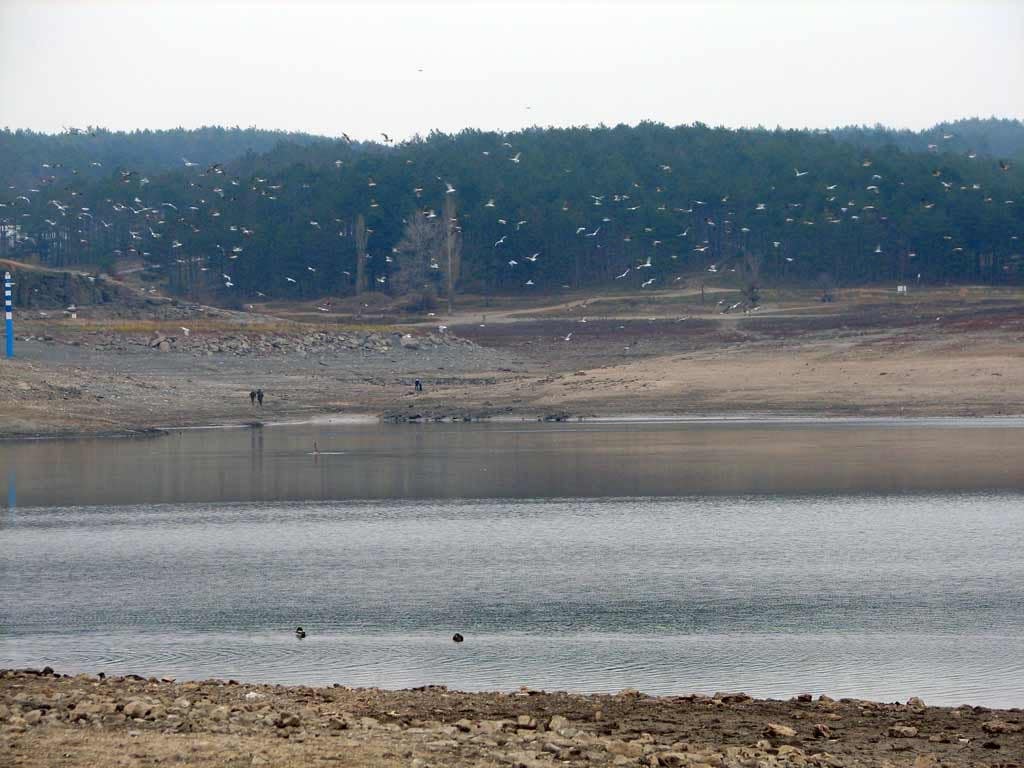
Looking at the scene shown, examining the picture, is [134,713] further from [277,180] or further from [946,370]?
[277,180]

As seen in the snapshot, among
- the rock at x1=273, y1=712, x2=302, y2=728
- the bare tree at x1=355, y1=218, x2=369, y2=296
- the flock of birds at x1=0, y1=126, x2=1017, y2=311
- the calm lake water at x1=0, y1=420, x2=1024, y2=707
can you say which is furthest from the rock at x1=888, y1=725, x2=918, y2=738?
the bare tree at x1=355, y1=218, x2=369, y2=296

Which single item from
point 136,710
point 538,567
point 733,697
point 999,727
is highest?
point 136,710

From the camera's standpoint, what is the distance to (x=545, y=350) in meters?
71.2

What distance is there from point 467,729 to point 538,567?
932cm

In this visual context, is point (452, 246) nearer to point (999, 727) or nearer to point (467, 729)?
point (467, 729)

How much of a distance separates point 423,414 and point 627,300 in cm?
4372

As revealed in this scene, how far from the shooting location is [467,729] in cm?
1084

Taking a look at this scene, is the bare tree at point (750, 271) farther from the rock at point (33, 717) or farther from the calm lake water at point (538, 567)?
the rock at point (33, 717)

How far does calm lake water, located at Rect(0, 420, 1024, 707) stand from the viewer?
47.3ft

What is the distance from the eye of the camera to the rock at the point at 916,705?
38.5 ft

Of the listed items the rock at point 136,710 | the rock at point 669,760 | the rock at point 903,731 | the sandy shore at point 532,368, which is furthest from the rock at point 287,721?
the sandy shore at point 532,368

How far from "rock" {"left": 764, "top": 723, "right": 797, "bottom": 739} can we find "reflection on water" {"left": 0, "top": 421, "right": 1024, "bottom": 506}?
17139 mm

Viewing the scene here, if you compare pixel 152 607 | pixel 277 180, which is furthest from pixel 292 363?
pixel 277 180

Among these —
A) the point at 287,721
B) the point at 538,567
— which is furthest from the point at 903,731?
the point at 538,567
